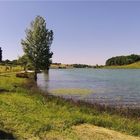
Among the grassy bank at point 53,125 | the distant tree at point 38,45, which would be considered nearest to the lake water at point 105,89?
the distant tree at point 38,45

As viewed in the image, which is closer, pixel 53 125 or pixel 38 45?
pixel 53 125

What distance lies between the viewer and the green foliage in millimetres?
74125

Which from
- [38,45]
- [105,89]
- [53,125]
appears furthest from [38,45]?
[53,125]

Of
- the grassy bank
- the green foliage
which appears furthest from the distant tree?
the grassy bank

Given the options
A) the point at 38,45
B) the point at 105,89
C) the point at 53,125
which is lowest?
the point at 105,89

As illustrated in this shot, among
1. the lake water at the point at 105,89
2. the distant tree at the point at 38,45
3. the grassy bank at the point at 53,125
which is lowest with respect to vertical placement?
the lake water at the point at 105,89

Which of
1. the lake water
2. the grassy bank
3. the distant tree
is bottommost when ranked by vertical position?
the lake water

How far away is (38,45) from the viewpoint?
7512 centimetres

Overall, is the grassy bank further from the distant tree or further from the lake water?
the distant tree

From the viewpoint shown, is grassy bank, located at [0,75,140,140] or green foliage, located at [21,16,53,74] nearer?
grassy bank, located at [0,75,140,140]

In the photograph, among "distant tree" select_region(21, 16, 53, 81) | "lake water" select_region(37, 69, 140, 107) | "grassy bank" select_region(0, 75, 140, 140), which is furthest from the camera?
"distant tree" select_region(21, 16, 53, 81)

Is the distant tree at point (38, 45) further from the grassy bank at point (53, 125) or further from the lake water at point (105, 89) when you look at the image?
the grassy bank at point (53, 125)

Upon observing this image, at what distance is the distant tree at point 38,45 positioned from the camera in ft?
243

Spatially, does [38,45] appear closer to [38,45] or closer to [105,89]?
[38,45]
